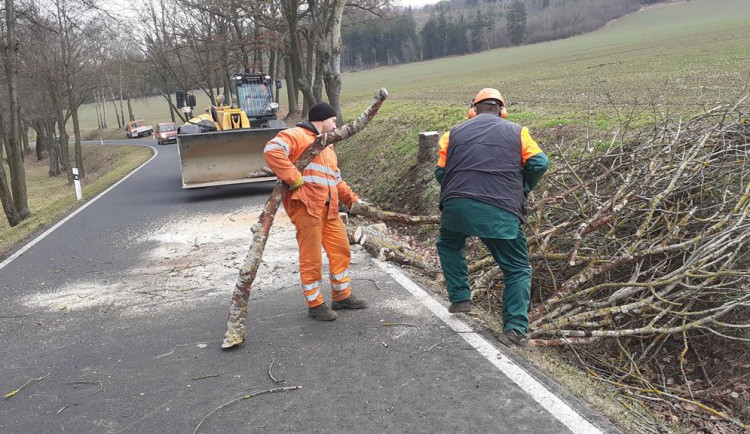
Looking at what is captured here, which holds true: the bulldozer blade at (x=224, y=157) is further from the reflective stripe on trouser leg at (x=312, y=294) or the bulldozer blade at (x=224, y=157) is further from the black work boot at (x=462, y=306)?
the black work boot at (x=462, y=306)

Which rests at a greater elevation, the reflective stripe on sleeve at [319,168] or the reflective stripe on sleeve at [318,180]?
the reflective stripe on sleeve at [319,168]

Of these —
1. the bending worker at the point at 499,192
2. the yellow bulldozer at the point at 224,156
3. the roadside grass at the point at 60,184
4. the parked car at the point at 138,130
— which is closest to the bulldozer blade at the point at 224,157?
the yellow bulldozer at the point at 224,156

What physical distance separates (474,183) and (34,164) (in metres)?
45.9

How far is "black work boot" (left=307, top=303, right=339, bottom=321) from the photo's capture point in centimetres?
497

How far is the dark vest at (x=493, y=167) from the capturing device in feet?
13.8

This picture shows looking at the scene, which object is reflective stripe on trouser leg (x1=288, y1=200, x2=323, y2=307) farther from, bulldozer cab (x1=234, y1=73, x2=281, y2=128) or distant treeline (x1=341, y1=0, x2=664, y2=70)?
distant treeline (x1=341, y1=0, x2=664, y2=70)

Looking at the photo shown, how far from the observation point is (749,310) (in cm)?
453

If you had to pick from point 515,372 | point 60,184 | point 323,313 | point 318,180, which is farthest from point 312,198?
point 60,184

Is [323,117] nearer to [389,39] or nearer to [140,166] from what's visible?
[140,166]

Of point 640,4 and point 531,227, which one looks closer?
point 531,227

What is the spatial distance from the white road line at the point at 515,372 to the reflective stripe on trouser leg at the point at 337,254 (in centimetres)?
75

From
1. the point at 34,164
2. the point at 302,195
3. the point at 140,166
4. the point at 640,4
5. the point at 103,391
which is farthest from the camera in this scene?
the point at 640,4

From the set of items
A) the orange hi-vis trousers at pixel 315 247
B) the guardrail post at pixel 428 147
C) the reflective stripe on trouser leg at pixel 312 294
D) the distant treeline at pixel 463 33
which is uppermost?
the distant treeline at pixel 463 33

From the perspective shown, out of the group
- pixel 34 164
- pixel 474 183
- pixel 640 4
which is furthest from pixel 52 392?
pixel 640 4
